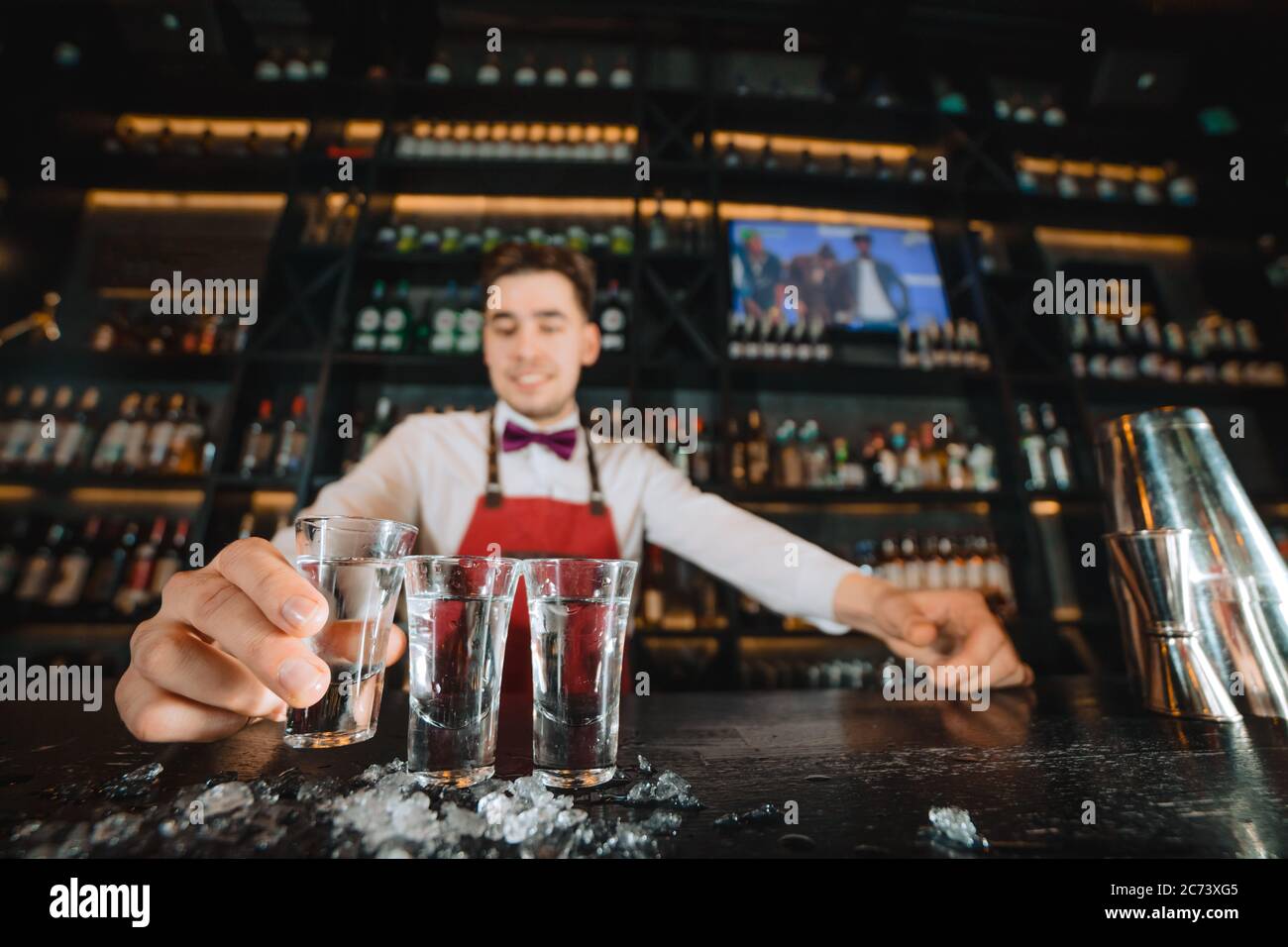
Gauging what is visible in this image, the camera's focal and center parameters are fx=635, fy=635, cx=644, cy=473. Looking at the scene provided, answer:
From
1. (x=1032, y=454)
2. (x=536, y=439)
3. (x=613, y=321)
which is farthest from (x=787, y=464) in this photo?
(x=536, y=439)

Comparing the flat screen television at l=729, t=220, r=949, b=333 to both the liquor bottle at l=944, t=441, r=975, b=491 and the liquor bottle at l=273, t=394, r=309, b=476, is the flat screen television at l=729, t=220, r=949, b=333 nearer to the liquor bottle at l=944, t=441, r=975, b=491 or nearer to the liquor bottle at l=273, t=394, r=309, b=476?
the liquor bottle at l=944, t=441, r=975, b=491

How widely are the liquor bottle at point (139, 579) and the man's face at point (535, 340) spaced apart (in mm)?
1566

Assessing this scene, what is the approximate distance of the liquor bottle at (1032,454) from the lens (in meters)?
2.58

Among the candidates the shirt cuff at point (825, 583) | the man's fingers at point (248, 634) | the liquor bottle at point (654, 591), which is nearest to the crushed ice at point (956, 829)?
the man's fingers at point (248, 634)

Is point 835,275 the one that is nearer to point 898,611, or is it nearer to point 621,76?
point 621,76

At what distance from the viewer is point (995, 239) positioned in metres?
3.21

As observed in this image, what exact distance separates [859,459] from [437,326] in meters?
1.90

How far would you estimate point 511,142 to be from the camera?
2.93 meters

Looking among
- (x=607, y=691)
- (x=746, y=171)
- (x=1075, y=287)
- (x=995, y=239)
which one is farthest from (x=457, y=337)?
(x=1075, y=287)

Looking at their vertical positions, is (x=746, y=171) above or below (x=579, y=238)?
above

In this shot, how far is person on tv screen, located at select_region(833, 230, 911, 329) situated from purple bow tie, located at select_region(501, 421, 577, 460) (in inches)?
61.3

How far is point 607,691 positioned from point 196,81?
3.61m
